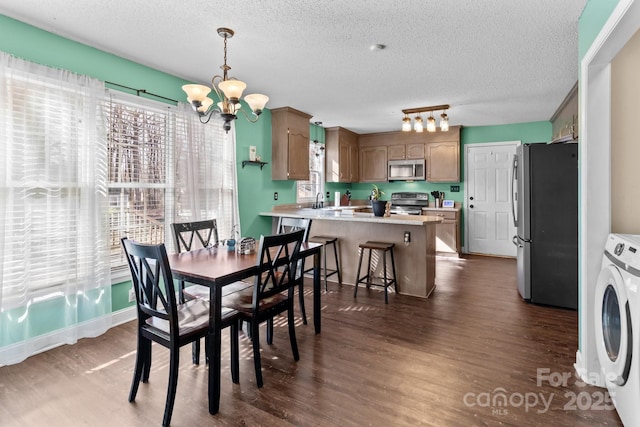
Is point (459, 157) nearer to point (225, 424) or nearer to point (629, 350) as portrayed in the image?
point (629, 350)

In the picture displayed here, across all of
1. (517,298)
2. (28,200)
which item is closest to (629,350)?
(517,298)

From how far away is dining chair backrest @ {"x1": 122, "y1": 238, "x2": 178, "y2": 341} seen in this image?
1.74m

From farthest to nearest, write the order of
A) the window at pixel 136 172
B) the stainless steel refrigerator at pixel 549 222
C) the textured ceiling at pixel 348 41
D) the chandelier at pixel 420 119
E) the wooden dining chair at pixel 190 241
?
the chandelier at pixel 420 119 → the stainless steel refrigerator at pixel 549 222 → the window at pixel 136 172 → the wooden dining chair at pixel 190 241 → the textured ceiling at pixel 348 41

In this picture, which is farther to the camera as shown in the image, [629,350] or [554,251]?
[554,251]

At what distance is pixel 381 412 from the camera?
73.7 inches

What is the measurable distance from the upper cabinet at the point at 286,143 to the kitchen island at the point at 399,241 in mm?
929

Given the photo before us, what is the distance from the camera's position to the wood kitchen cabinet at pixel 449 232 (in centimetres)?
616

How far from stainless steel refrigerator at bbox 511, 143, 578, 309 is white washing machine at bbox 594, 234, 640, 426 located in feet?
5.11

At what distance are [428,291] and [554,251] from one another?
136cm

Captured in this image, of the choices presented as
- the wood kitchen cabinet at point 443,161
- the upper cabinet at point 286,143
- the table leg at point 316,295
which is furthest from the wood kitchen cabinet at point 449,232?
the table leg at point 316,295

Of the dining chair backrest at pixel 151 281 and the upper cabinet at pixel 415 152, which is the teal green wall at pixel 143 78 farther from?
the upper cabinet at pixel 415 152

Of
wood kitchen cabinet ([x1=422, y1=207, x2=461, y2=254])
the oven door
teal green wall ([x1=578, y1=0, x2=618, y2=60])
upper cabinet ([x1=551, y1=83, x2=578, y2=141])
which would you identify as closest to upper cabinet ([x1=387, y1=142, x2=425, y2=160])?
the oven door

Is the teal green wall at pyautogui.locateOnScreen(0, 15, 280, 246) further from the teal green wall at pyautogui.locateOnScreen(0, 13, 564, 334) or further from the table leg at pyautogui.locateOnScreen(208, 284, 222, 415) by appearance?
the table leg at pyautogui.locateOnScreen(208, 284, 222, 415)

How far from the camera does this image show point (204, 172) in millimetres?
3834
